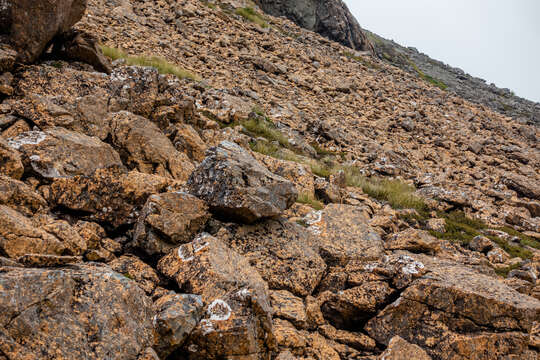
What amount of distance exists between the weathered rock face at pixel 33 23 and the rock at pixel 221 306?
5145 millimetres

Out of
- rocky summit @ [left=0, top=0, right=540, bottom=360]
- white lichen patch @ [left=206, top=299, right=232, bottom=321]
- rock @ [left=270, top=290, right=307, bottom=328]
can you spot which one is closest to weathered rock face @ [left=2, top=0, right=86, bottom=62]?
rocky summit @ [left=0, top=0, right=540, bottom=360]

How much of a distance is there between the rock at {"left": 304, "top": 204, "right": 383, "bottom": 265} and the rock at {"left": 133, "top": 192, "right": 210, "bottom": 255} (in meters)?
2.12

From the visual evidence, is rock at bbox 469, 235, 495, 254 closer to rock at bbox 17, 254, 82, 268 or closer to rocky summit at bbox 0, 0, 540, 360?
rocky summit at bbox 0, 0, 540, 360

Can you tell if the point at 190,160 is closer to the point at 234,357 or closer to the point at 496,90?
the point at 234,357

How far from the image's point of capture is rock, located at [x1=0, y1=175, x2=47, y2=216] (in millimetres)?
3523

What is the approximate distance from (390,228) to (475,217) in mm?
6625

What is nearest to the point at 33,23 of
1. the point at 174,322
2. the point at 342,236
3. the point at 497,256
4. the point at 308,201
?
the point at 174,322

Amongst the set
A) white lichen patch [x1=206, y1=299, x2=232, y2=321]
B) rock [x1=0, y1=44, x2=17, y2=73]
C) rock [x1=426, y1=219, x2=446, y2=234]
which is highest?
rock [x1=0, y1=44, x2=17, y2=73]

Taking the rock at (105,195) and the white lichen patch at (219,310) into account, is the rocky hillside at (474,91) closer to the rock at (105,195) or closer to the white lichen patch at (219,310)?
the rock at (105,195)

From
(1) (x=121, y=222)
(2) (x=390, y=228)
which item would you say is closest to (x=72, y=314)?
(1) (x=121, y=222)

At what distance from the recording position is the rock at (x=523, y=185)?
16.3 metres

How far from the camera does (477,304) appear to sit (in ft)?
13.4

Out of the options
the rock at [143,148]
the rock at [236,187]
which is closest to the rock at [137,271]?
the rock at [236,187]

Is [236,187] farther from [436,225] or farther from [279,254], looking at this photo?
[436,225]
